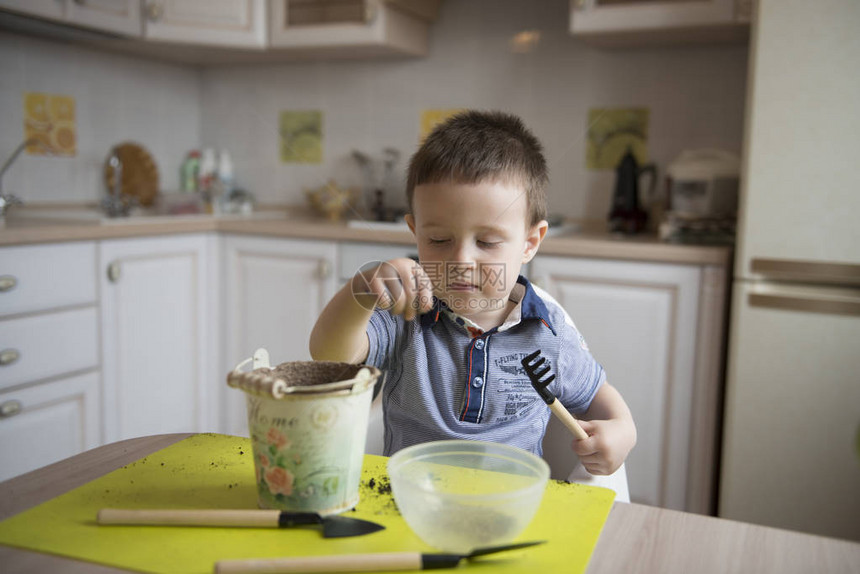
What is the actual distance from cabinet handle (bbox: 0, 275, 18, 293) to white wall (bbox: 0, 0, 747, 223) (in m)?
0.74

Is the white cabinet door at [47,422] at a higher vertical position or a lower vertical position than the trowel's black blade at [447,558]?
lower

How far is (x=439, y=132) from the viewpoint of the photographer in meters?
0.76

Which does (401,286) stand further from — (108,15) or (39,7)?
(108,15)

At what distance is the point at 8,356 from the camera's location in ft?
5.49

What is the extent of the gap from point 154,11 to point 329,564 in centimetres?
221

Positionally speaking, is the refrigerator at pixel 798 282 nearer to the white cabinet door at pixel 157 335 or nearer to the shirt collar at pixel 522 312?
the shirt collar at pixel 522 312

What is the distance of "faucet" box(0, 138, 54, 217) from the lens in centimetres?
190

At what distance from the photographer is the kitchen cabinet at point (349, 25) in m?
2.23

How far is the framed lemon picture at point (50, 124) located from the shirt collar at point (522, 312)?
6.44ft

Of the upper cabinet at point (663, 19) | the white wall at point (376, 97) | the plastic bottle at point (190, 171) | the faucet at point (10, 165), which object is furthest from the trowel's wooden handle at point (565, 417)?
the plastic bottle at point (190, 171)

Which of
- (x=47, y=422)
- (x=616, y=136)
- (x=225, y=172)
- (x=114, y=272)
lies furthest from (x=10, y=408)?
(x=616, y=136)

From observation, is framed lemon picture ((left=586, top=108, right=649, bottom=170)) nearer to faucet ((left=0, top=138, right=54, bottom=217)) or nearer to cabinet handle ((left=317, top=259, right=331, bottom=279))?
cabinet handle ((left=317, top=259, right=331, bottom=279))

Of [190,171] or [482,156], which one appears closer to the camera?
[482,156]

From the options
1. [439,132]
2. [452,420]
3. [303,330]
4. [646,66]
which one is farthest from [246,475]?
[646,66]
